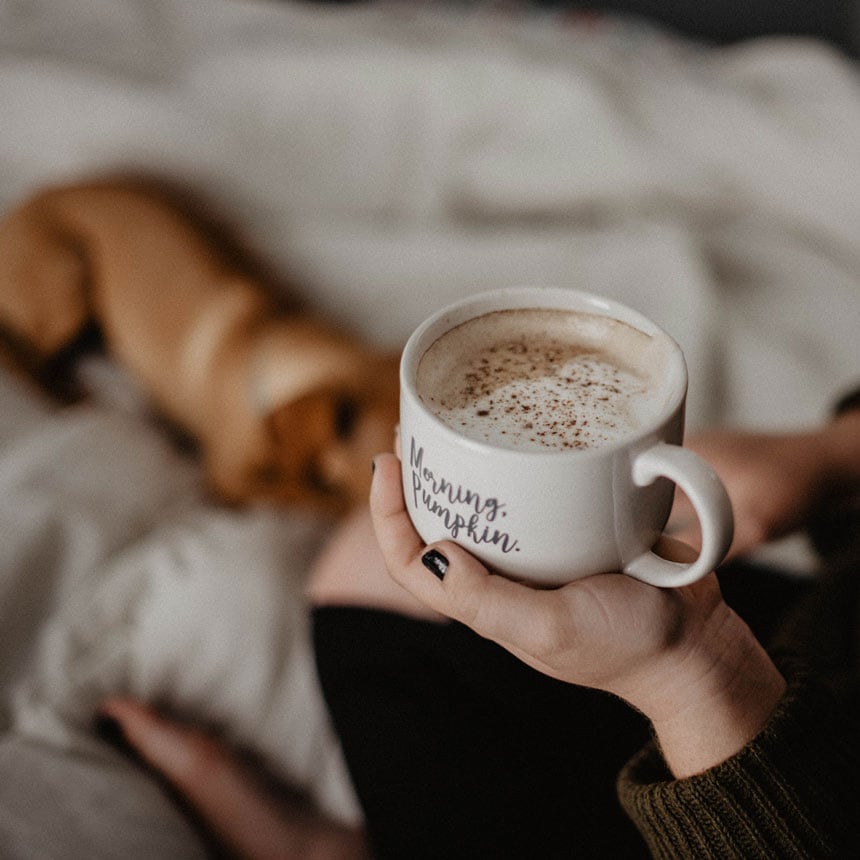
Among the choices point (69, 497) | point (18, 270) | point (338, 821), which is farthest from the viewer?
point (18, 270)

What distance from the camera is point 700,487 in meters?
0.41

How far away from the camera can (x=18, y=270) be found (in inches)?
52.6

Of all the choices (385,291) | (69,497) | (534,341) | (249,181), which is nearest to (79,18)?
(249,181)

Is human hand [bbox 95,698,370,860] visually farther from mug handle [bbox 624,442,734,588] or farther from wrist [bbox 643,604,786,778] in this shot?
mug handle [bbox 624,442,734,588]

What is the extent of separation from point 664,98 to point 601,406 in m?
1.14

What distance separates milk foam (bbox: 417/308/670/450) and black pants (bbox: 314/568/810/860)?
27 cm

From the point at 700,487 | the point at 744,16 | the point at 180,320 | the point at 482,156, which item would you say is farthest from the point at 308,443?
the point at 744,16

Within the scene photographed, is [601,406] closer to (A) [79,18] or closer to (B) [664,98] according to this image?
(B) [664,98]

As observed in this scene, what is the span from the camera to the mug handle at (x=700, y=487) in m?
0.41

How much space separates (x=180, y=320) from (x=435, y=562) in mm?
1029

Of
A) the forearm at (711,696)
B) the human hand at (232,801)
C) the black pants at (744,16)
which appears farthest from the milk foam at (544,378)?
the black pants at (744,16)

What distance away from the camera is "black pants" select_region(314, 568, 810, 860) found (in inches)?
27.0

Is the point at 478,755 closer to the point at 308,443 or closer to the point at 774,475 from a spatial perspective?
the point at 774,475

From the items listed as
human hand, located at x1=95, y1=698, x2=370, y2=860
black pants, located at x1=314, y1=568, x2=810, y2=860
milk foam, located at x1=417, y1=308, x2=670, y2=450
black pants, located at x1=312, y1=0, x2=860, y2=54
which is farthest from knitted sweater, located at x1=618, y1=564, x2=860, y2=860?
black pants, located at x1=312, y1=0, x2=860, y2=54
